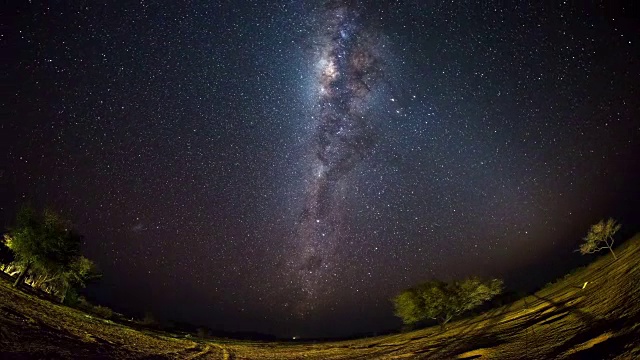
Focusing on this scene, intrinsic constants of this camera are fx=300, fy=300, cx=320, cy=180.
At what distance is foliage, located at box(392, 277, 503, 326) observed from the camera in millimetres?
47312

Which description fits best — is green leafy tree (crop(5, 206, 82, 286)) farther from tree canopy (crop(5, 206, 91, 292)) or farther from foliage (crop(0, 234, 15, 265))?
foliage (crop(0, 234, 15, 265))

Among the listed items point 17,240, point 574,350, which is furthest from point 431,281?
point 17,240

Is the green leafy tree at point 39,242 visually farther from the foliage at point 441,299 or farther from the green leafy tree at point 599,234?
the green leafy tree at point 599,234

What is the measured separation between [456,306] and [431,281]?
6855mm

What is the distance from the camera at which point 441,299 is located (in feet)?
154

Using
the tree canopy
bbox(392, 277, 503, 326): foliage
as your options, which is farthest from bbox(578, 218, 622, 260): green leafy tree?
the tree canopy

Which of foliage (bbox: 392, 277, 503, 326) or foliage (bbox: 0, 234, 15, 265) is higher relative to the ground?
foliage (bbox: 0, 234, 15, 265)

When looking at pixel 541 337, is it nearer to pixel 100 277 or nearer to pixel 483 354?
pixel 483 354

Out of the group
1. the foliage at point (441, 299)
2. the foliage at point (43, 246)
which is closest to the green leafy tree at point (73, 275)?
the foliage at point (43, 246)

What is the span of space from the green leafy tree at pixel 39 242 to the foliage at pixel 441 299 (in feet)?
151

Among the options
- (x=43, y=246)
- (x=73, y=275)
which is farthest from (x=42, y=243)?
(x=73, y=275)

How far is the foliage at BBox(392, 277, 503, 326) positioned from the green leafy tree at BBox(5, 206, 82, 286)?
4599 centimetres

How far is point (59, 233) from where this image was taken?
104ft

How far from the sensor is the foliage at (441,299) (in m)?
47.3
